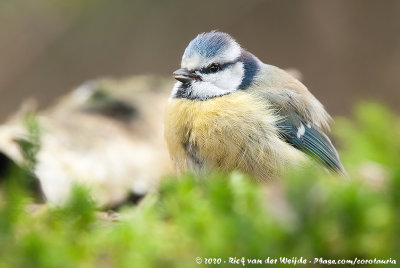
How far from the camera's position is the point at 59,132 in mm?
2549

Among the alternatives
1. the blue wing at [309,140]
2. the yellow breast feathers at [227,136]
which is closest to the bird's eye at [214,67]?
the yellow breast feathers at [227,136]

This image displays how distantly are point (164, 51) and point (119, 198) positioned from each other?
353 cm

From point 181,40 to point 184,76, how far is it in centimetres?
345

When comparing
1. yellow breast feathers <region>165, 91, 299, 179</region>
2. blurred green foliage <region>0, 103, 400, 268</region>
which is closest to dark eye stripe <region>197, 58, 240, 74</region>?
yellow breast feathers <region>165, 91, 299, 179</region>

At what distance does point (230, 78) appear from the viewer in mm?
2363

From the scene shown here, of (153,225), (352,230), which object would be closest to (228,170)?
(153,225)

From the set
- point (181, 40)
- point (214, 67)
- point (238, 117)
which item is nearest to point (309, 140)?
point (238, 117)

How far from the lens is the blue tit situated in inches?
80.8

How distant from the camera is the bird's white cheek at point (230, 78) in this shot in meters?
2.32

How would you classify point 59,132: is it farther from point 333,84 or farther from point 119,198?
point 333,84

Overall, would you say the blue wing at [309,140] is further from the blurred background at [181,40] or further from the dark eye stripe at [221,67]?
the blurred background at [181,40]

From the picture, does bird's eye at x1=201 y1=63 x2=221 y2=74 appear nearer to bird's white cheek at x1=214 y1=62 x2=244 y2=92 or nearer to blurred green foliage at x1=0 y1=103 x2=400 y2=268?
bird's white cheek at x1=214 y1=62 x2=244 y2=92

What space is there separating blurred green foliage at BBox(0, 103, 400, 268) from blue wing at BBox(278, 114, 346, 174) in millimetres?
1321

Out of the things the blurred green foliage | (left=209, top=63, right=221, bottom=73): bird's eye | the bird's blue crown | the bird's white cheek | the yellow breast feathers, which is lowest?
the blurred green foliage
